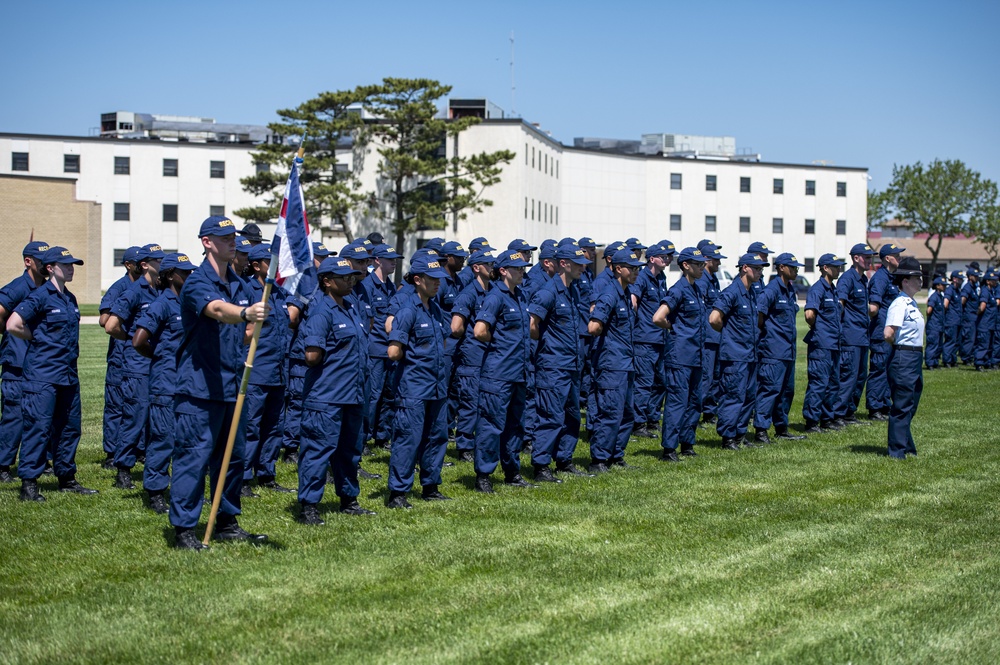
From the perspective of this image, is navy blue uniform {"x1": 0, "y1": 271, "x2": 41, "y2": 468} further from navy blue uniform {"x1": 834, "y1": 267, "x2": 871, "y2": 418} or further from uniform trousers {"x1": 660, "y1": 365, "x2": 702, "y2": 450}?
navy blue uniform {"x1": 834, "y1": 267, "x2": 871, "y2": 418}

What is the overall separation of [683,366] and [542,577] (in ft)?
19.2

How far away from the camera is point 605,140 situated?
268 ft

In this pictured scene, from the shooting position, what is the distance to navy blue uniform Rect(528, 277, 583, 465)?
11.3 meters

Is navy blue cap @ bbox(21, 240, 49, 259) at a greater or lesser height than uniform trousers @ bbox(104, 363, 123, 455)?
greater

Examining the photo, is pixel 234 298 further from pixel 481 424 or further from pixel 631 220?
pixel 631 220

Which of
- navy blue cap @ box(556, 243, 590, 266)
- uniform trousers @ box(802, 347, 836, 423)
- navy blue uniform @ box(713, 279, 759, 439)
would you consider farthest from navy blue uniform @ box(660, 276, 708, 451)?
uniform trousers @ box(802, 347, 836, 423)

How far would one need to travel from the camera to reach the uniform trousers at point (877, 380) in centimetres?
1691

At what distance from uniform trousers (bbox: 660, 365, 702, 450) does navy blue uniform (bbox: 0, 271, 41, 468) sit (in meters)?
6.99

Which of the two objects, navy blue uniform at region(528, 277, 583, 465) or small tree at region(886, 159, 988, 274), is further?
small tree at region(886, 159, 988, 274)

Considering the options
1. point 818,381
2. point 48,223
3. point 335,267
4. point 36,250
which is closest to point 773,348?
point 818,381

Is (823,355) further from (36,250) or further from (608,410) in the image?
(36,250)

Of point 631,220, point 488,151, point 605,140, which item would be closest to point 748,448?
point 488,151

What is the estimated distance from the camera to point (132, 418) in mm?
11094

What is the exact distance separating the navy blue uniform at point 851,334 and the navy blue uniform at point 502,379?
267 inches
